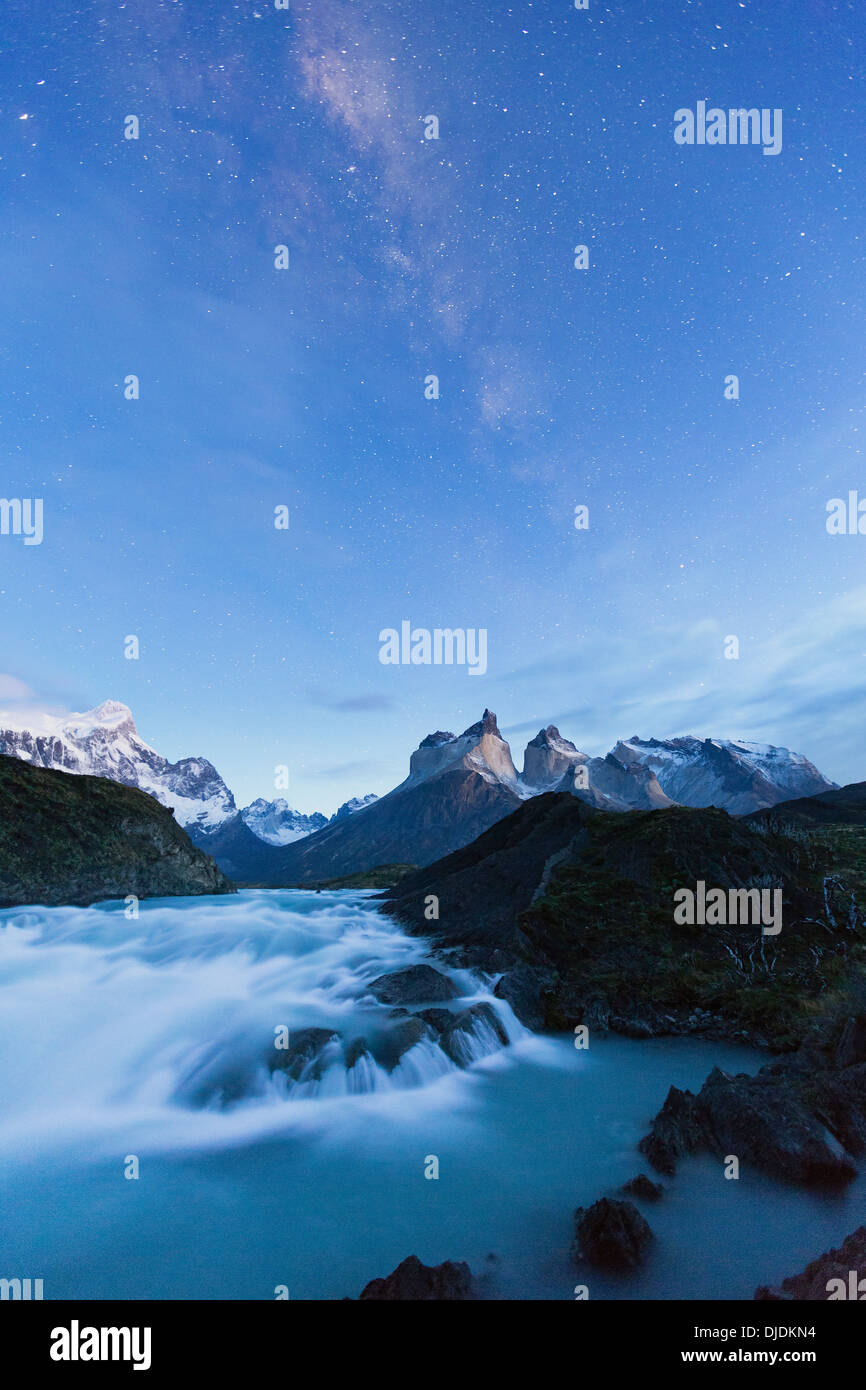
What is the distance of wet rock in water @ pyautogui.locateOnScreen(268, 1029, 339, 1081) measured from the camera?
690 inches

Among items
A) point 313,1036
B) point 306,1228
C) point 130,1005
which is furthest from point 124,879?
point 306,1228

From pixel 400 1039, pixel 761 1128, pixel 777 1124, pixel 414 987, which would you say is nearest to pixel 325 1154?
pixel 400 1039

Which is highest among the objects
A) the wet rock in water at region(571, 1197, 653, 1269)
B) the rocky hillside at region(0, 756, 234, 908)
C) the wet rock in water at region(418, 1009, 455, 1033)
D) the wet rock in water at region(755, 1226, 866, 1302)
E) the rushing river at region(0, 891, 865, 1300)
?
the rocky hillside at region(0, 756, 234, 908)

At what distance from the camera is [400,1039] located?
1920cm

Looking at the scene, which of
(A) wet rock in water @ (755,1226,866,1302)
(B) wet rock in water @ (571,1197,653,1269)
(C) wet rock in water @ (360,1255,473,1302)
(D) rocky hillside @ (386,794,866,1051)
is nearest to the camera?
(A) wet rock in water @ (755,1226,866,1302)

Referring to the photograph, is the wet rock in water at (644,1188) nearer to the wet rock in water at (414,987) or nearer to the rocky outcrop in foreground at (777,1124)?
the rocky outcrop in foreground at (777,1124)

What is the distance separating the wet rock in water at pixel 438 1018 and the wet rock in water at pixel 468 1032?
15 cm

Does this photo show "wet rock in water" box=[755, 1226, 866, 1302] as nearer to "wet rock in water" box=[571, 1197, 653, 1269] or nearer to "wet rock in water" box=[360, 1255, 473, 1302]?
"wet rock in water" box=[571, 1197, 653, 1269]

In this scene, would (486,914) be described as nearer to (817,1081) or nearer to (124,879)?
(817,1081)

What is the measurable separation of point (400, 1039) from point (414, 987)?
14.5ft

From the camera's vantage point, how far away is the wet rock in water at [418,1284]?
8664mm

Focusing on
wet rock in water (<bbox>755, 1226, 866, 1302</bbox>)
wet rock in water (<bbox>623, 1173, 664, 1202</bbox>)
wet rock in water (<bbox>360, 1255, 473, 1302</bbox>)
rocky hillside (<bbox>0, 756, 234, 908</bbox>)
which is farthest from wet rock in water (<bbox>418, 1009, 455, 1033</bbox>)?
rocky hillside (<bbox>0, 756, 234, 908</bbox>)

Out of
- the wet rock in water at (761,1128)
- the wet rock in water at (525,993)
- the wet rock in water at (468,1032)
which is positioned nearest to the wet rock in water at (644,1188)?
the wet rock in water at (761,1128)

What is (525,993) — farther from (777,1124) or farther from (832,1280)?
(832,1280)
